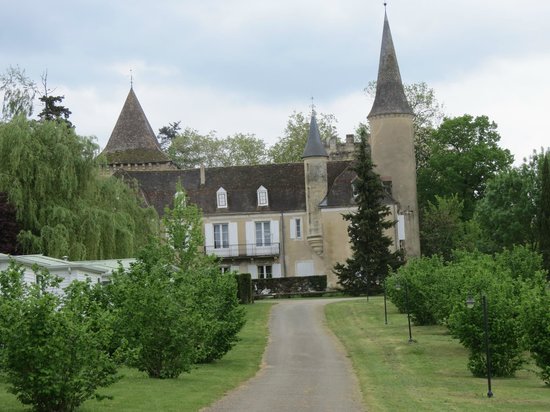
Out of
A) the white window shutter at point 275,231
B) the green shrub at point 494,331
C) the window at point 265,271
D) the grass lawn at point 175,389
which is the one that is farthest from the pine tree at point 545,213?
the green shrub at point 494,331

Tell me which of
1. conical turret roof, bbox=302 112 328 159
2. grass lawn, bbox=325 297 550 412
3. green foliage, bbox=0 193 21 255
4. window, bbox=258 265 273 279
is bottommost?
grass lawn, bbox=325 297 550 412

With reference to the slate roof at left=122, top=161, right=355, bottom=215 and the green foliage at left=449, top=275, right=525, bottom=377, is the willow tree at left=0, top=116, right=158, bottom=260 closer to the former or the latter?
the green foliage at left=449, top=275, right=525, bottom=377

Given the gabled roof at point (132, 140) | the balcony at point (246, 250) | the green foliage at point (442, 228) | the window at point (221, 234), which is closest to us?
the balcony at point (246, 250)

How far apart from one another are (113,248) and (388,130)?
91.8 ft

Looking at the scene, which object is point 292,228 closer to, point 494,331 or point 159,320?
point 494,331

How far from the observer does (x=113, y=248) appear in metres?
45.3

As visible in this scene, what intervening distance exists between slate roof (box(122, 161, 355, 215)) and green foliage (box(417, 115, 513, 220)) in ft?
42.8

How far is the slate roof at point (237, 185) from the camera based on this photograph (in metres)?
71.0

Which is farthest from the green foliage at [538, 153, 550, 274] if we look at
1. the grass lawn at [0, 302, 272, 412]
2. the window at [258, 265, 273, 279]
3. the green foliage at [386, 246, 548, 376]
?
the grass lawn at [0, 302, 272, 412]

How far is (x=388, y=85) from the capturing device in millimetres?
69250

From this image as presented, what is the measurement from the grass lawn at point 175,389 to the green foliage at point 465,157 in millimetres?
49888

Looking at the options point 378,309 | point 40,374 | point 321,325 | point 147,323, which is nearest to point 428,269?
point 321,325

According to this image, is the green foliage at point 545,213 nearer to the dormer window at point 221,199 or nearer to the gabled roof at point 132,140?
the dormer window at point 221,199

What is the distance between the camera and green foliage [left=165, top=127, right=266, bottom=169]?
310 feet
